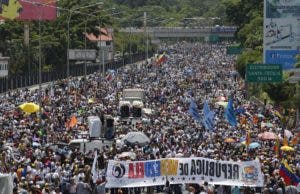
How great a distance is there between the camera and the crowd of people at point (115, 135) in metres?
28.2

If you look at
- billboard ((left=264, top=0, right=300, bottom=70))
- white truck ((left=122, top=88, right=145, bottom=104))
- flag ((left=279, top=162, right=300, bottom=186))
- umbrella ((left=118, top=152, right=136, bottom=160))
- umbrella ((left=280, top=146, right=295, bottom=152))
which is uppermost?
billboard ((left=264, top=0, right=300, bottom=70))

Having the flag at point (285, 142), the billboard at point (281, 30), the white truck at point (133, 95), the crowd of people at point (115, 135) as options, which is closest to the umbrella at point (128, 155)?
the crowd of people at point (115, 135)

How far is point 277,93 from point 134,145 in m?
21.2

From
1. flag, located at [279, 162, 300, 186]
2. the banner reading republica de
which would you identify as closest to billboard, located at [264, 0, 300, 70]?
flag, located at [279, 162, 300, 186]

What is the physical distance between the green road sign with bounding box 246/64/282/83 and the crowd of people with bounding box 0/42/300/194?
1.83m

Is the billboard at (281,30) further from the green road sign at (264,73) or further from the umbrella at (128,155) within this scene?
the umbrella at (128,155)

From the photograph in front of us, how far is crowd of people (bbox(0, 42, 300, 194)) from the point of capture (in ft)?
92.5

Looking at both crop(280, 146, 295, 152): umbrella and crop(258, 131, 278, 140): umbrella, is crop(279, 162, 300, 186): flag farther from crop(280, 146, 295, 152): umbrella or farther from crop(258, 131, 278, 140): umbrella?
crop(258, 131, 278, 140): umbrella

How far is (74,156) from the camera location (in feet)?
113

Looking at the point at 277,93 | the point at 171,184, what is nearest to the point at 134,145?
the point at 171,184

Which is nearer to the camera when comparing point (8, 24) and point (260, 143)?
point (260, 143)

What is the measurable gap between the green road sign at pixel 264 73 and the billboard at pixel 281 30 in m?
8.12

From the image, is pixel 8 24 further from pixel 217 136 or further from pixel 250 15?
pixel 217 136

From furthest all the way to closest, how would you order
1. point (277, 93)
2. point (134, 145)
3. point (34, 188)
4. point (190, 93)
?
point (190, 93) → point (277, 93) → point (134, 145) → point (34, 188)
